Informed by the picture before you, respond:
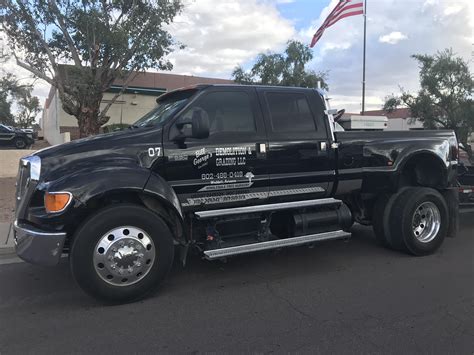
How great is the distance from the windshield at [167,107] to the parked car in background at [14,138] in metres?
22.4

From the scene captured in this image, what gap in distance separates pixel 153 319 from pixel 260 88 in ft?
9.88

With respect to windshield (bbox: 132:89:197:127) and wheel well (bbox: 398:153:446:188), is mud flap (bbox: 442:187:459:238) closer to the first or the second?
A: wheel well (bbox: 398:153:446:188)

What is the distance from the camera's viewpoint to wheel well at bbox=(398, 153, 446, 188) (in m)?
6.33

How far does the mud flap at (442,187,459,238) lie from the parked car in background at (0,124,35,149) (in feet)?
79.5

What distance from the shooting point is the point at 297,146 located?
5406 mm

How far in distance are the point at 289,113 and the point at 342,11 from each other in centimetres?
1284

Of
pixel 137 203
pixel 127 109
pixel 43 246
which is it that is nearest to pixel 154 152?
pixel 137 203

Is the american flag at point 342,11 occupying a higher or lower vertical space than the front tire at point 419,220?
higher

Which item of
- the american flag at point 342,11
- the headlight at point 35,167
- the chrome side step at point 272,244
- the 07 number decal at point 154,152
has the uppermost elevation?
the american flag at point 342,11

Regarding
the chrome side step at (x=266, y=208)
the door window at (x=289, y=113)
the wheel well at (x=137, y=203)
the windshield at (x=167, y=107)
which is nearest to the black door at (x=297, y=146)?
the door window at (x=289, y=113)

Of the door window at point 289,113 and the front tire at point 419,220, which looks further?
the front tire at point 419,220

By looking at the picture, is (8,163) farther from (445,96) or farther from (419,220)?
(445,96)

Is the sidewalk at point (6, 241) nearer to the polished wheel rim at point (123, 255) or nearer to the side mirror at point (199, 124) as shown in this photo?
the polished wheel rim at point (123, 255)

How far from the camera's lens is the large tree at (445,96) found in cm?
2281
